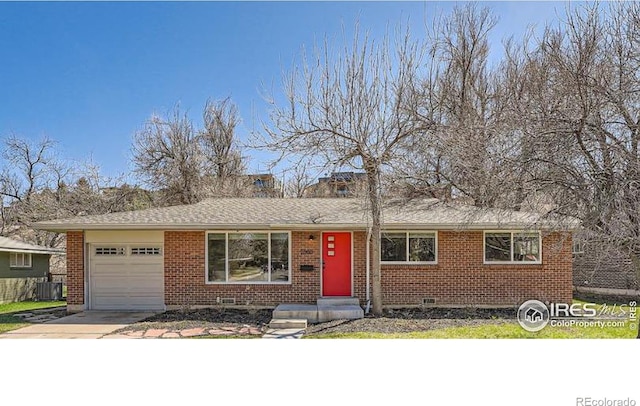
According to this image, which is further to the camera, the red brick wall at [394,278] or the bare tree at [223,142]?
the bare tree at [223,142]

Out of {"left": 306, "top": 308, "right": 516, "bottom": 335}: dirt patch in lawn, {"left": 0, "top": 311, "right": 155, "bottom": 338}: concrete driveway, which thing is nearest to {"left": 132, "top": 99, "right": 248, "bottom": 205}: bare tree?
{"left": 0, "top": 311, "right": 155, "bottom": 338}: concrete driveway

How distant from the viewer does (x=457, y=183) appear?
1386 cm

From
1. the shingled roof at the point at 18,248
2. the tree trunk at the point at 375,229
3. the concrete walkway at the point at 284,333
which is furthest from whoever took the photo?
the shingled roof at the point at 18,248


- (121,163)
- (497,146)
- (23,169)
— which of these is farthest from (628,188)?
(23,169)

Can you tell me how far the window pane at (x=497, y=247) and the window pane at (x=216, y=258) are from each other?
22.9 ft

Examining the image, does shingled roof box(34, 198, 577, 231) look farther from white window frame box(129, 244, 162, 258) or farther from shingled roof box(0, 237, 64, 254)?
shingled roof box(0, 237, 64, 254)

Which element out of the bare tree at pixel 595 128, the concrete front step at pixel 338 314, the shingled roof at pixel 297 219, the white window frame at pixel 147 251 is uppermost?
the bare tree at pixel 595 128

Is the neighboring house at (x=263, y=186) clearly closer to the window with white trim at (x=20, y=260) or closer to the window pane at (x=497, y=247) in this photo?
the window with white trim at (x=20, y=260)

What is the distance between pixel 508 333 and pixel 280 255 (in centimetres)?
585

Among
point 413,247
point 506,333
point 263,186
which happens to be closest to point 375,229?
point 413,247

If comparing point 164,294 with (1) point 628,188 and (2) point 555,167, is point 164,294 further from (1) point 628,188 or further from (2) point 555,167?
(1) point 628,188

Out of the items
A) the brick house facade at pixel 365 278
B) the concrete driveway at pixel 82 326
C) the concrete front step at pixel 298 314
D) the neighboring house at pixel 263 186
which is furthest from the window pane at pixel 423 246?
the neighboring house at pixel 263 186

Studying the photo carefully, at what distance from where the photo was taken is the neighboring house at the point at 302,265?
11344mm
